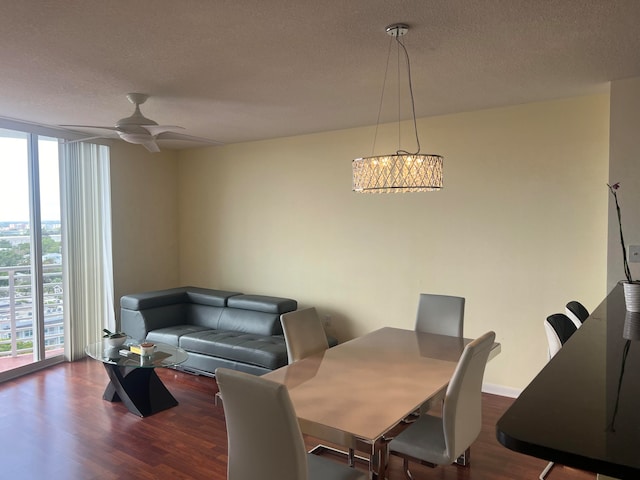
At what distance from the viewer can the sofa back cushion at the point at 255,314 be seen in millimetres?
5039

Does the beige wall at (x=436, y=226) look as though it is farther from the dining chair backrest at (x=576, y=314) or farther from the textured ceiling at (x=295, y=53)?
the dining chair backrest at (x=576, y=314)

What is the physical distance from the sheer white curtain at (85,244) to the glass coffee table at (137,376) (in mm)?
1534

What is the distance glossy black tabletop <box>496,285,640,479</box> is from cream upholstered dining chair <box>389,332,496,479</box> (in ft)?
2.15

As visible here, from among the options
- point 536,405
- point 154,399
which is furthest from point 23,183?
point 536,405

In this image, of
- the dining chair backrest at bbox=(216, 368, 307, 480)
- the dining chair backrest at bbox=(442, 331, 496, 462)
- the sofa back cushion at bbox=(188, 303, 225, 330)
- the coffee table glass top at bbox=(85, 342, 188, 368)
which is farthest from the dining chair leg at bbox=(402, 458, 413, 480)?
the sofa back cushion at bbox=(188, 303, 225, 330)

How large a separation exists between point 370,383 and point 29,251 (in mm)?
4249

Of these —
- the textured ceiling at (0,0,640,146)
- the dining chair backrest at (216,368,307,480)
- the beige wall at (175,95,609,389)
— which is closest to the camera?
the dining chair backrest at (216,368,307,480)

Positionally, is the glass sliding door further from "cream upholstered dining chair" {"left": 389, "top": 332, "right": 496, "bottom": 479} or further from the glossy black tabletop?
the glossy black tabletop

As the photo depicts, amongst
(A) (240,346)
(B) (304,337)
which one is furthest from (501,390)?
(A) (240,346)

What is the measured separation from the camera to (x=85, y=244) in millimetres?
5484

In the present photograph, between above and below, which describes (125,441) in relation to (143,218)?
below

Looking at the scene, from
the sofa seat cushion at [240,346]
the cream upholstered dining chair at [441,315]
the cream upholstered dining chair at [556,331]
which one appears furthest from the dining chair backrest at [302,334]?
the cream upholstered dining chair at [556,331]

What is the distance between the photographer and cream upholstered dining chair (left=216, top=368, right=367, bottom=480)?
1.84m

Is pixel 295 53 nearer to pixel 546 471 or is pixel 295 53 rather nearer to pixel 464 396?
pixel 464 396
